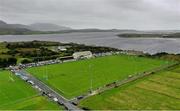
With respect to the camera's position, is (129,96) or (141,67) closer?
(129,96)

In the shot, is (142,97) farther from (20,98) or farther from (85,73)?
(85,73)

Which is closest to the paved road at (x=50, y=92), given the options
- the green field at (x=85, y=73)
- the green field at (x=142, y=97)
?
the green field at (x=85, y=73)

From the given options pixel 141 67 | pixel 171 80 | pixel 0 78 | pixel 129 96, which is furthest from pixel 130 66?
pixel 0 78

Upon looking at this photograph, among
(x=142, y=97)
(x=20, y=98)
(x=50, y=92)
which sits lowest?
(x=20, y=98)

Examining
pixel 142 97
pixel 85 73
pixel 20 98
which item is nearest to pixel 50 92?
pixel 20 98

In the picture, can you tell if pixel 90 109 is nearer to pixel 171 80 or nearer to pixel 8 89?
pixel 8 89

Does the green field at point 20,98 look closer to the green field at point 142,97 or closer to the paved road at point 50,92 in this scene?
the paved road at point 50,92

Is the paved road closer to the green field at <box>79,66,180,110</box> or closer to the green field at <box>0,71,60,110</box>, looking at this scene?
the green field at <box>0,71,60,110</box>
